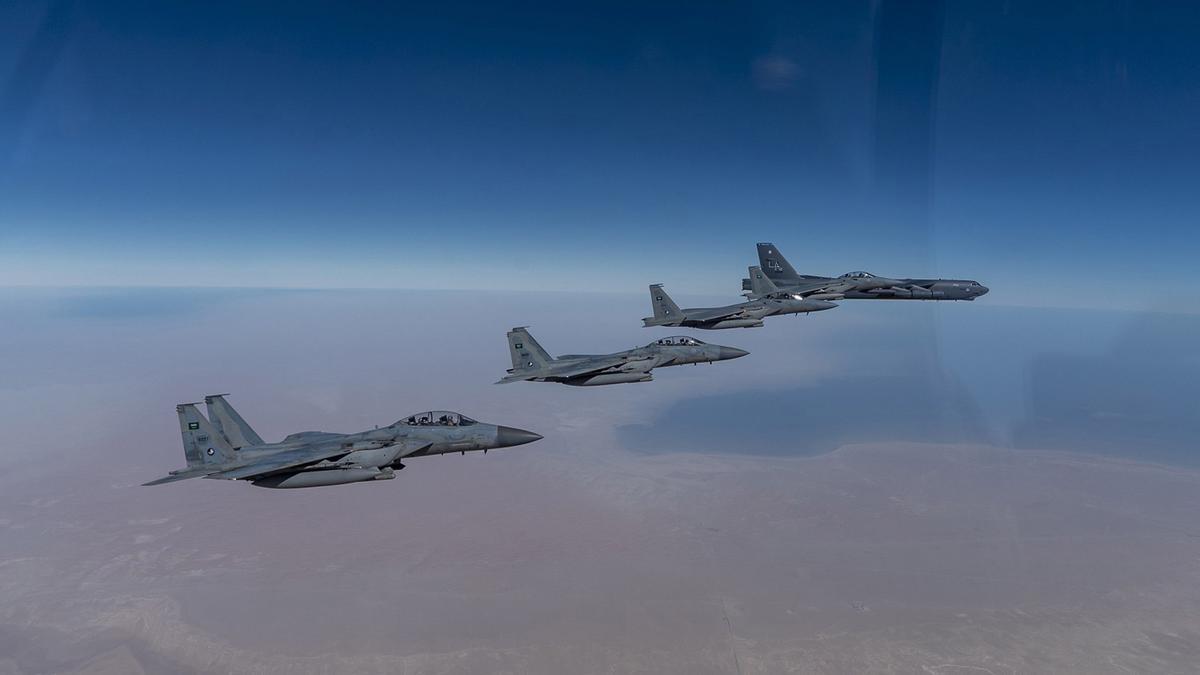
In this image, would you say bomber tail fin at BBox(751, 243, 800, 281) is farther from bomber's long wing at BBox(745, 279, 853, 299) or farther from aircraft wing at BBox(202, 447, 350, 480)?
aircraft wing at BBox(202, 447, 350, 480)

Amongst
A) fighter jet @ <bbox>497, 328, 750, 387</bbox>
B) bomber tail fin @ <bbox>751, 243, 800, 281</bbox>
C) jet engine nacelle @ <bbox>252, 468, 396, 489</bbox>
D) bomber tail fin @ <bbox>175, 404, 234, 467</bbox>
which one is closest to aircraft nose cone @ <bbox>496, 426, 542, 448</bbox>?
fighter jet @ <bbox>497, 328, 750, 387</bbox>

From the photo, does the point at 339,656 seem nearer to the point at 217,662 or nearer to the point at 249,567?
the point at 217,662

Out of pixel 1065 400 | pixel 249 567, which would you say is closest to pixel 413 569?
pixel 249 567

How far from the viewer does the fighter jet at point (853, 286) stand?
1225 inches

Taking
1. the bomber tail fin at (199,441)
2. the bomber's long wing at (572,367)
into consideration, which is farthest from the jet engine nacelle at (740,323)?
the bomber tail fin at (199,441)

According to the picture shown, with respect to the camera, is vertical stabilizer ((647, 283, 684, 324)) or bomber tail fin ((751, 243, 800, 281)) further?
bomber tail fin ((751, 243, 800, 281))

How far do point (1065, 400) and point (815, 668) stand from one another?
158 m

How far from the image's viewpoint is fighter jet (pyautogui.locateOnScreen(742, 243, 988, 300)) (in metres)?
31.1

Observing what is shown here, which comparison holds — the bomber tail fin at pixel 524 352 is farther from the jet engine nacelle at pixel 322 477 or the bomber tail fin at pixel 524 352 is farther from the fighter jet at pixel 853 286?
the fighter jet at pixel 853 286

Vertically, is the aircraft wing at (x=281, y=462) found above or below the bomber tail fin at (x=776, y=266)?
below

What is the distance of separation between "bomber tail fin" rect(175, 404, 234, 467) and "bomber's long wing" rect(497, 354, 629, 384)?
1037cm

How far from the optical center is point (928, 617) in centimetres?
5216

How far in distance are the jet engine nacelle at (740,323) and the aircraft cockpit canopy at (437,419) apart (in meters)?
15.9

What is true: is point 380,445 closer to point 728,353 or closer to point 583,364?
point 583,364
